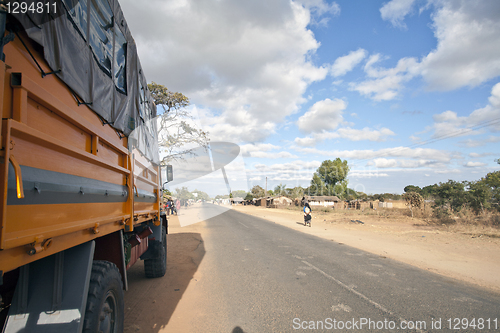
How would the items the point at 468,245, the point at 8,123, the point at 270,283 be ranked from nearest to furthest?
the point at 8,123 < the point at 270,283 < the point at 468,245

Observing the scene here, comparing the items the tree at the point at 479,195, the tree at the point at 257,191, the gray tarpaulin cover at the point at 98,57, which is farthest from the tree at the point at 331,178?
the gray tarpaulin cover at the point at 98,57

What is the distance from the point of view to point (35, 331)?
2.01m

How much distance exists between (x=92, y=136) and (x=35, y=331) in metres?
1.65

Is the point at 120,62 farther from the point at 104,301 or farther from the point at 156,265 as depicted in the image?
the point at 156,265

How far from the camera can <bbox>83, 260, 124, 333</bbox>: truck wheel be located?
231 centimetres

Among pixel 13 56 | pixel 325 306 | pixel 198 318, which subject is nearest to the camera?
pixel 13 56

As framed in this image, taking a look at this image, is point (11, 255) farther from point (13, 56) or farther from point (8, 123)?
point (13, 56)

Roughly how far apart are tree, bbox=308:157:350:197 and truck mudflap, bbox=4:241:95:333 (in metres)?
67.0

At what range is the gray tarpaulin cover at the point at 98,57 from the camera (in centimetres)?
200

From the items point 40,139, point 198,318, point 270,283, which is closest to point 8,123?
point 40,139

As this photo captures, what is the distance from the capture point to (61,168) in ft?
6.78

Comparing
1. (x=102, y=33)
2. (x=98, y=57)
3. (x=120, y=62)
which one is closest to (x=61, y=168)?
(x=98, y=57)

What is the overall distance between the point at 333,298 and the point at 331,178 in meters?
64.9

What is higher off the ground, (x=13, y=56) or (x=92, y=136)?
(x=13, y=56)
